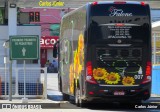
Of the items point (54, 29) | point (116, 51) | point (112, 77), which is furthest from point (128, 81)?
point (54, 29)

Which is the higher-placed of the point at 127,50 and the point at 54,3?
the point at 54,3

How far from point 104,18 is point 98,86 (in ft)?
7.50

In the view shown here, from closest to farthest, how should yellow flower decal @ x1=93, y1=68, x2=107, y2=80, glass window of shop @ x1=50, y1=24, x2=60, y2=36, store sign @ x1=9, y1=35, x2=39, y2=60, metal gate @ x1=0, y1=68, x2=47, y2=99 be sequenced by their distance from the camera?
yellow flower decal @ x1=93, y1=68, x2=107, y2=80
store sign @ x1=9, y1=35, x2=39, y2=60
metal gate @ x1=0, y1=68, x2=47, y2=99
glass window of shop @ x1=50, y1=24, x2=60, y2=36

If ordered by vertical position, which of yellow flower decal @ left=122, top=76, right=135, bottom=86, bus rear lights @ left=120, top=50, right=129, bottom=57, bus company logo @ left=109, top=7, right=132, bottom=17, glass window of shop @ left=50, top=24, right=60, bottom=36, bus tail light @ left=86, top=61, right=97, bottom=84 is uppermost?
bus company logo @ left=109, top=7, right=132, bottom=17

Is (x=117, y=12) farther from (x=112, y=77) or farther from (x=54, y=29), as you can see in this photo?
(x=54, y=29)

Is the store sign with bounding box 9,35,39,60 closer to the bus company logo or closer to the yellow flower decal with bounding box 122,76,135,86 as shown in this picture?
the bus company logo

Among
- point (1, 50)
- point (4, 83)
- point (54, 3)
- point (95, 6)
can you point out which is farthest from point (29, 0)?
point (95, 6)

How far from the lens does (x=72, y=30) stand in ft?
68.6

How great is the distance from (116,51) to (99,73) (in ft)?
3.07

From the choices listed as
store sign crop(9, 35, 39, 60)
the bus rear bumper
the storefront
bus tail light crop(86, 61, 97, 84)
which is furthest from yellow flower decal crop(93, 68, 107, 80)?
the storefront

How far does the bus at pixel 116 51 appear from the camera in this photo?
18.2m

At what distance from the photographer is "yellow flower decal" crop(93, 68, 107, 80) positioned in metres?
18.2

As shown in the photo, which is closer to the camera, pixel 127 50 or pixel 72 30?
pixel 127 50

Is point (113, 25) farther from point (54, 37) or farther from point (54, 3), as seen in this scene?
point (54, 37)
